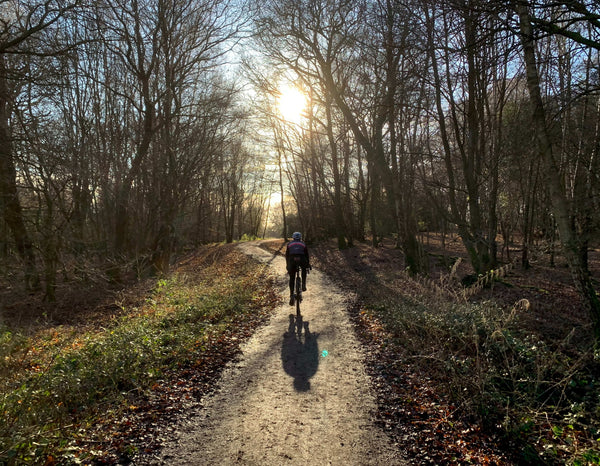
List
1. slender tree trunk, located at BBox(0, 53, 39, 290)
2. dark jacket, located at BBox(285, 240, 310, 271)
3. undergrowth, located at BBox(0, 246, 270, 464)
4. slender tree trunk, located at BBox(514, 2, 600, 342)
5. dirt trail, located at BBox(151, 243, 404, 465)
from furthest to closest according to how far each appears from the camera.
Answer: dark jacket, located at BBox(285, 240, 310, 271) → slender tree trunk, located at BBox(0, 53, 39, 290) → slender tree trunk, located at BBox(514, 2, 600, 342) → dirt trail, located at BBox(151, 243, 404, 465) → undergrowth, located at BBox(0, 246, 270, 464)

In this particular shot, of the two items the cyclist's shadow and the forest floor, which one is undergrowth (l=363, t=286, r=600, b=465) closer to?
the forest floor

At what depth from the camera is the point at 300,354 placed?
6535mm

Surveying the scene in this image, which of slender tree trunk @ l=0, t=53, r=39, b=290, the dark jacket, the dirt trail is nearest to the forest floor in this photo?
the dirt trail

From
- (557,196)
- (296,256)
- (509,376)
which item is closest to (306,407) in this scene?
(509,376)

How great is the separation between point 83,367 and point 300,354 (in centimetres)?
359

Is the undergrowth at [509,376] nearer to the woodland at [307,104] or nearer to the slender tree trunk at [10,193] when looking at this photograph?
the woodland at [307,104]

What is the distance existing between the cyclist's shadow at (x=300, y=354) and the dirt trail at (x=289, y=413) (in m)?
0.02

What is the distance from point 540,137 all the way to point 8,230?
1330 centimetres

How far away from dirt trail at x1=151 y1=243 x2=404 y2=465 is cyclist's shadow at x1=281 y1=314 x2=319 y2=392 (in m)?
0.02

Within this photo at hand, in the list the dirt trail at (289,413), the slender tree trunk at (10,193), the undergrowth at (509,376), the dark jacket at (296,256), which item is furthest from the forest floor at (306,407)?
the dark jacket at (296,256)

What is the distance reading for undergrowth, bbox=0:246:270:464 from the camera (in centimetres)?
362

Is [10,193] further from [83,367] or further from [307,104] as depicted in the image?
[307,104]

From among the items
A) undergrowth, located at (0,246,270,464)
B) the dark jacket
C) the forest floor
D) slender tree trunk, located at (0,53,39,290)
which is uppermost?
slender tree trunk, located at (0,53,39,290)

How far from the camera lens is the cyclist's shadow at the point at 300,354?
18.2 ft
